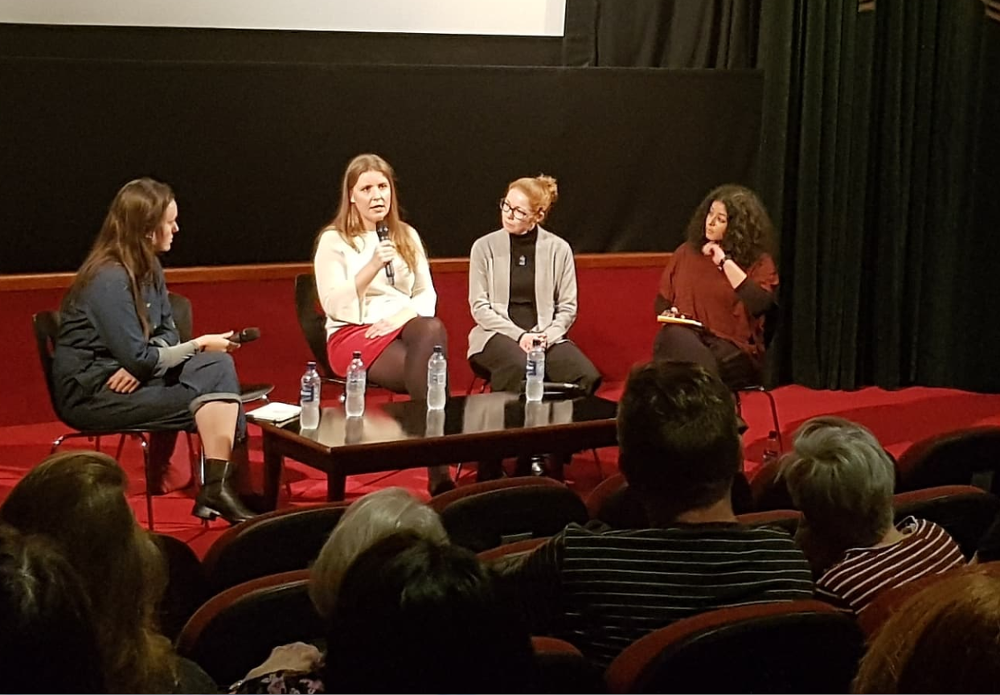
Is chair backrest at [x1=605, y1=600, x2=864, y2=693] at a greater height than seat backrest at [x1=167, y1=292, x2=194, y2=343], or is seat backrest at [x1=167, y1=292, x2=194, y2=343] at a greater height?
seat backrest at [x1=167, y1=292, x2=194, y2=343]

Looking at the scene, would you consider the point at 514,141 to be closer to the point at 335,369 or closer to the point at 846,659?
the point at 335,369

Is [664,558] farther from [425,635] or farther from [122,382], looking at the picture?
[122,382]

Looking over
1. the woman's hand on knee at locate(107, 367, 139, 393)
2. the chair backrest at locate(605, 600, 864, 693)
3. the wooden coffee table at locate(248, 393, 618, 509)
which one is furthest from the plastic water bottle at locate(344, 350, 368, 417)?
the chair backrest at locate(605, 600, 864, 693)

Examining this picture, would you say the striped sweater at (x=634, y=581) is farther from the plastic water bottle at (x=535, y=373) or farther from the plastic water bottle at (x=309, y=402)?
the plastic water bottle at (x=535, y=373)

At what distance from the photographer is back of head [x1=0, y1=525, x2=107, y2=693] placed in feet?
4.22

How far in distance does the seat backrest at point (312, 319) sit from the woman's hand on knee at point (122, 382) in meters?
0.89

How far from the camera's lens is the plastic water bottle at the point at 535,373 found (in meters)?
4.54

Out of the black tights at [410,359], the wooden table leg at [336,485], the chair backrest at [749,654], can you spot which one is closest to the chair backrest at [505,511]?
the chair backrest at [749,654]

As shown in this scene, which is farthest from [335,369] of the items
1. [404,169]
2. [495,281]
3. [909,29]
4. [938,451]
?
[909,29]

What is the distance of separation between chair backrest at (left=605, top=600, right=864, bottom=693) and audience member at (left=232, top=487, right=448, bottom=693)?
329 mm

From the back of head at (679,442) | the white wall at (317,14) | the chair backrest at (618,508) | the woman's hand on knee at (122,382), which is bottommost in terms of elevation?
the chair backrest at (618,508)

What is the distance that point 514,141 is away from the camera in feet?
20.5

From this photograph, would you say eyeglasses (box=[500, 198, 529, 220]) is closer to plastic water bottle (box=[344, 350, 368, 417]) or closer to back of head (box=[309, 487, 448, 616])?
plastic water bottle (box=[344, 350, 368, 417])

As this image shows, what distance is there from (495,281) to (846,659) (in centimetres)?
332
